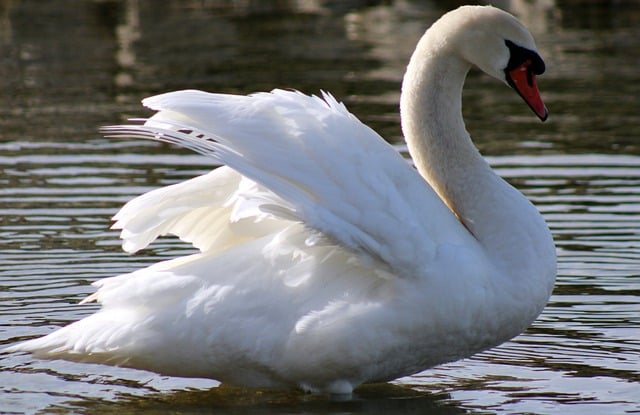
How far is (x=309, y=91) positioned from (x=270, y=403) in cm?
940

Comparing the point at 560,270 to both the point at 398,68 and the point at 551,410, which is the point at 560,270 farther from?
the point at 398,68

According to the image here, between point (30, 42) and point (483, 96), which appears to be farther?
point (30, 42)

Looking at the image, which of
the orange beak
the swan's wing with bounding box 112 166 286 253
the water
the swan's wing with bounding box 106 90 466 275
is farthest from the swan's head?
the water

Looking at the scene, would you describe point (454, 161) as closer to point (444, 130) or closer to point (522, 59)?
point (444, 130)

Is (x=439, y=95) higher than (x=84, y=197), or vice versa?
(x=439, y=95)

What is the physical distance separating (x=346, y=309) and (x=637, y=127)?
26.5 ft

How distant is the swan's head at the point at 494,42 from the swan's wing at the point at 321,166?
0.72 metres

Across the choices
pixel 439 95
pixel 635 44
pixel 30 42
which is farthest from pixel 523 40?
pixel 30 42

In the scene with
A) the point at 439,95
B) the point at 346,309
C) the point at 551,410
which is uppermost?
the point at 439,95

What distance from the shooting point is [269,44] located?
20.7m

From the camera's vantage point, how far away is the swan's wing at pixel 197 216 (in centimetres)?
641

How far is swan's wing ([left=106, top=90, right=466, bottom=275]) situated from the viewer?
5758 mm

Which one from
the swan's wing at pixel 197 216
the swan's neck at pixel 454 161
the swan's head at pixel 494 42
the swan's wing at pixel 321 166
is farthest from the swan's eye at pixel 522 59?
the swan's wing at pixel 197 216

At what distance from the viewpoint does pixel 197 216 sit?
6.74 meters
